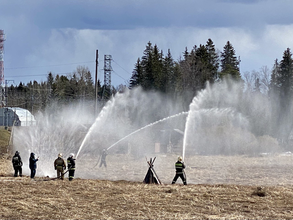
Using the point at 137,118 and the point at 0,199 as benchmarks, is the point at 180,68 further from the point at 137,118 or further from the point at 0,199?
the point at 0,199

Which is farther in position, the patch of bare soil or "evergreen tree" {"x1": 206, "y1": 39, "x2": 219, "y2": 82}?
"evergreen tree" {"x1": 206, "y1": 39, "x2": 219, "y2": 82}

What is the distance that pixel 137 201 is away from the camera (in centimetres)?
1602

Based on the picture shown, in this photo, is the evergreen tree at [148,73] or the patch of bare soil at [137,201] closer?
the patch of bare soil at [137,201]

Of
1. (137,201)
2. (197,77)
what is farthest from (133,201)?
(197,77)

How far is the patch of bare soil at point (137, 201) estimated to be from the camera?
13.7 metres

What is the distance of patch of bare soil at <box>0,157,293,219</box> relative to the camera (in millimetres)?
13656

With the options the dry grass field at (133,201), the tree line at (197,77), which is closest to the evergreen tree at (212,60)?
the tree line at (197,77)

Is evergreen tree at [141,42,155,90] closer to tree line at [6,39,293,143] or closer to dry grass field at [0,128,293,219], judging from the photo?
tree line at [6,39,293,143]

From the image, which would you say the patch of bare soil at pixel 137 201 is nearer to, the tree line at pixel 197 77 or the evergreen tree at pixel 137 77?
the tree line at pixel 197 77

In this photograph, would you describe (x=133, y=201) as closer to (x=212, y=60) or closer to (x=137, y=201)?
(x=137, y=201)

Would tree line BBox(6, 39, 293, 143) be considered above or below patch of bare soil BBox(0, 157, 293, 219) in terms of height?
above

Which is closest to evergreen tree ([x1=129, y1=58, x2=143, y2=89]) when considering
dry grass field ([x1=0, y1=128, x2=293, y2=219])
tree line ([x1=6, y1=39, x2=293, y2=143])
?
tree line ([x1=6, y1=39, x2=293, y2=143])

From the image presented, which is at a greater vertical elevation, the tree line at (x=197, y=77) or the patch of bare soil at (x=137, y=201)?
the tree line at (x=197, y=77)

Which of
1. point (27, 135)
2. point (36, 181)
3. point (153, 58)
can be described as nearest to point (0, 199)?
point (36, 181)
